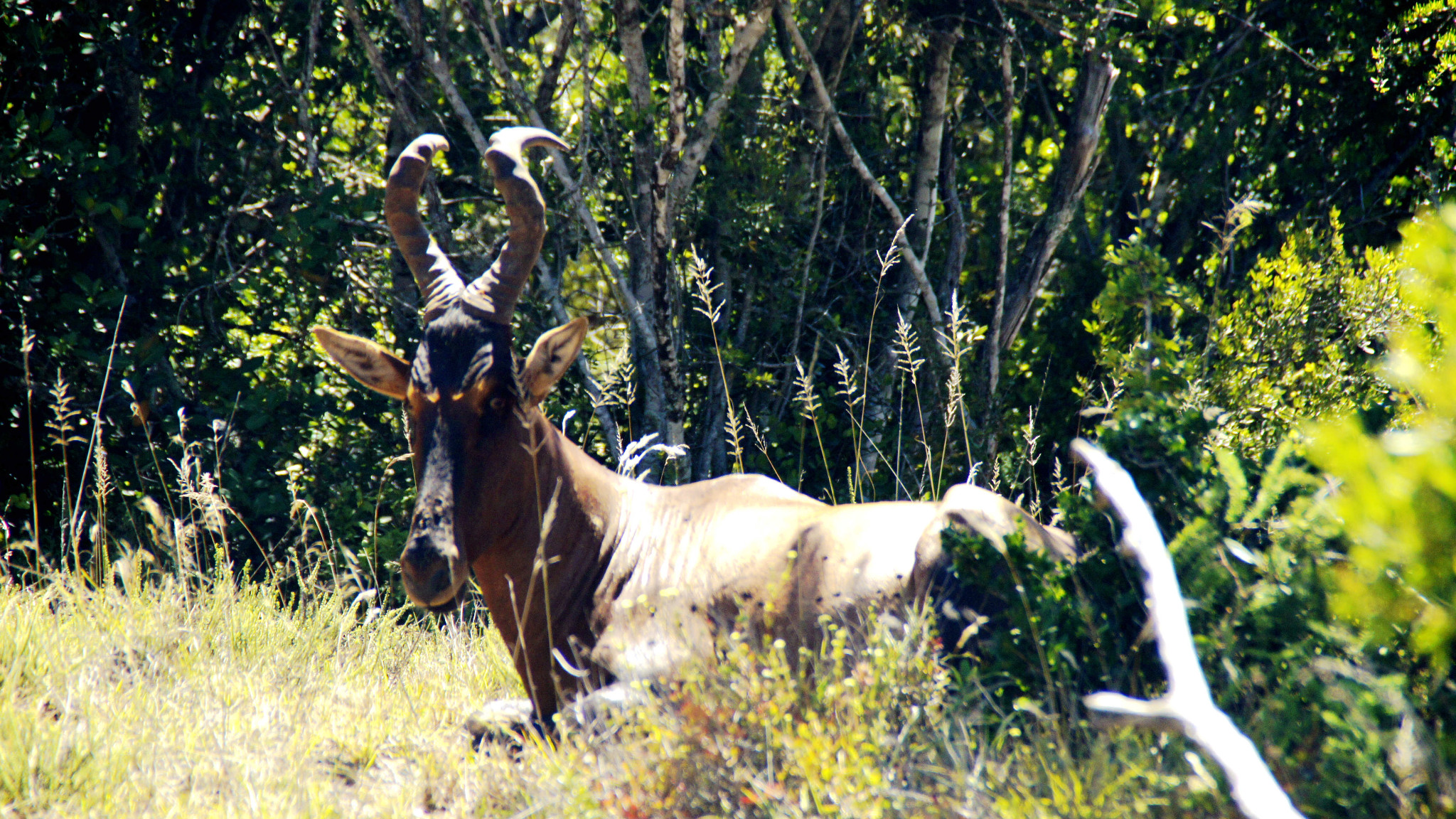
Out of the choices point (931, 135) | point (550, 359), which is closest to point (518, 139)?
point (550, 359)

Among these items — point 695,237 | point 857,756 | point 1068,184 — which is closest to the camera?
point 857,756

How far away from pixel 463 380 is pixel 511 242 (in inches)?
27.7

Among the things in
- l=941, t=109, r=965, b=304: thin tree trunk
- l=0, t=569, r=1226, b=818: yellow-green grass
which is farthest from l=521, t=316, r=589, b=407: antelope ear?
l=941, t=109, r=965, b=304: thin tree trunk

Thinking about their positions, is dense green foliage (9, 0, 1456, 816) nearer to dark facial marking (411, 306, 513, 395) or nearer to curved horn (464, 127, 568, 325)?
curved horn (464, 127, 568, 325)

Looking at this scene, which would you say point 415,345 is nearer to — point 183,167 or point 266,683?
point 183,167

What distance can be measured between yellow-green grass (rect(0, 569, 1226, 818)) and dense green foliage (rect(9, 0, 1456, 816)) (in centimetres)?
89

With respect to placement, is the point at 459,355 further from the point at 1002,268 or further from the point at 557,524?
the point at 1002,268

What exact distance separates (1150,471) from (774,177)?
426 cm

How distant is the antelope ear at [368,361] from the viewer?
409 cm

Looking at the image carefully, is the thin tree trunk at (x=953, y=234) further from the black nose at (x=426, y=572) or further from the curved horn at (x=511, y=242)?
the black nose at (x=426, y=572)

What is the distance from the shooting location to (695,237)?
734 centimetres

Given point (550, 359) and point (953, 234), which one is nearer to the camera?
point (550, 359)

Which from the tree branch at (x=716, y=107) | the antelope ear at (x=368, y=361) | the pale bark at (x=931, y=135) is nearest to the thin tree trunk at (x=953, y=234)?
the pale bark at (x=931, y=135)

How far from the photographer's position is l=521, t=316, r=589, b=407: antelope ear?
3.94 metres
